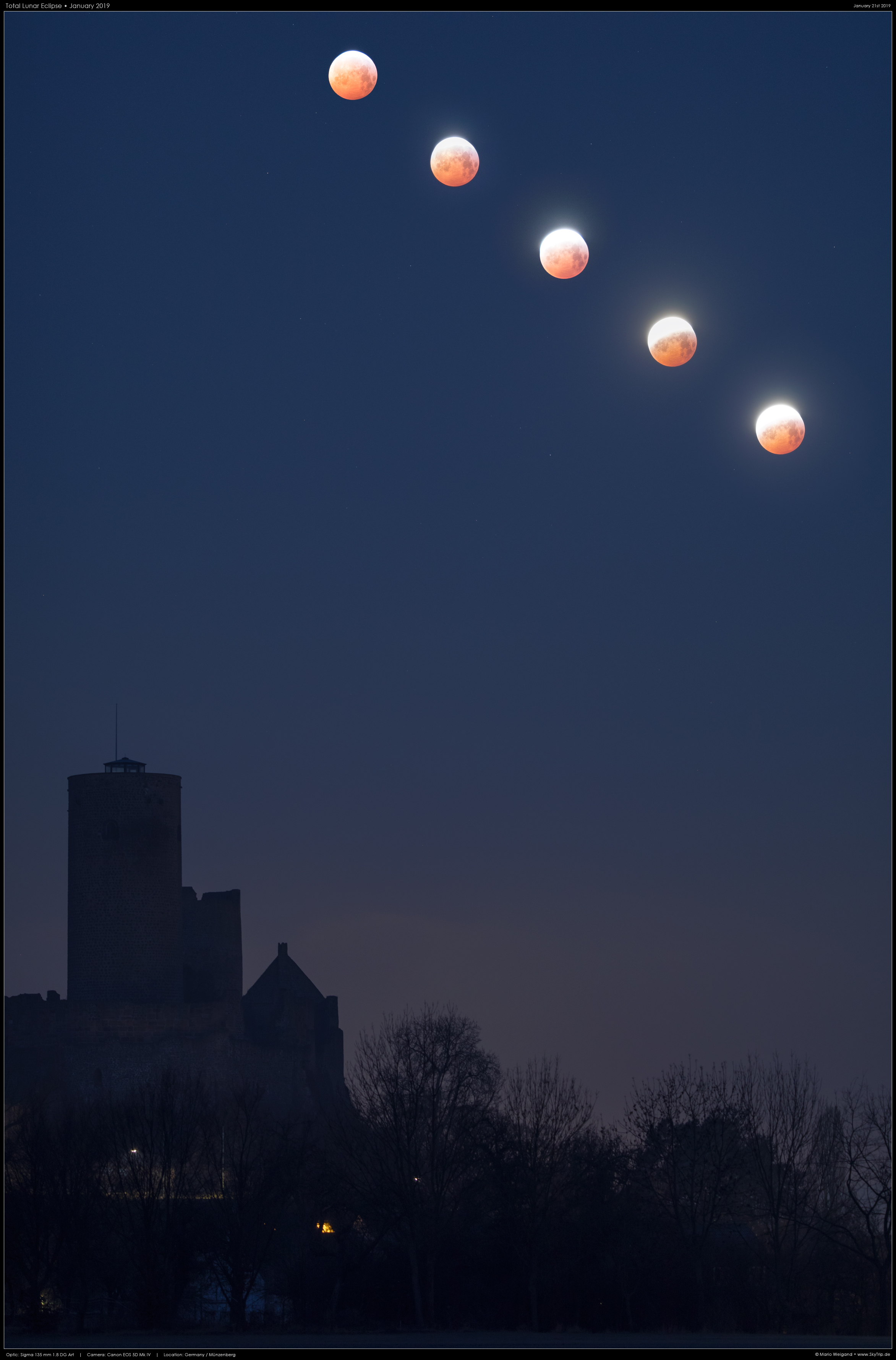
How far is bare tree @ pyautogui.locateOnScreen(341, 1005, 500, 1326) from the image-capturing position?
36.5 metres

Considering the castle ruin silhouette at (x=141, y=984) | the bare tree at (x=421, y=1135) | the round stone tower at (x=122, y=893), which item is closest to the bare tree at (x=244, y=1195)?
the bare tree at (x=421, y=1135)

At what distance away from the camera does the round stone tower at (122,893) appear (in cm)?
6197

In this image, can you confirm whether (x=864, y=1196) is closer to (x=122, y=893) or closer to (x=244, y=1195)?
(x=244, y=1195)

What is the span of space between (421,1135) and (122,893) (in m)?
25.9

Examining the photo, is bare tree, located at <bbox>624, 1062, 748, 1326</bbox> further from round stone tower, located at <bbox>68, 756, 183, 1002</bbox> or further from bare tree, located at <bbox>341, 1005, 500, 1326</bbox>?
round stone tower, located at <bbox>68, 756, 183, 1002</bbox>

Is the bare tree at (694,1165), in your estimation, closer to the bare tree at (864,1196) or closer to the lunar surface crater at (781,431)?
the bare tree at (864,1196)

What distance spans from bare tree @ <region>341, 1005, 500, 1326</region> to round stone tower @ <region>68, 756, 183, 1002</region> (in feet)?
65.0

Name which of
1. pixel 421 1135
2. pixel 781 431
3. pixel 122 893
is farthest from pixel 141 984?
pixel 781 431

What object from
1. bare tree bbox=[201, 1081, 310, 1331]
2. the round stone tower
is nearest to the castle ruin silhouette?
the round stone tower

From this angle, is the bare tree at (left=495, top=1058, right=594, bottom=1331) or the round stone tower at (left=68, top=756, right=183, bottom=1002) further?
the round stone tower at (left=68, top=756, right=183, bottom=1002)

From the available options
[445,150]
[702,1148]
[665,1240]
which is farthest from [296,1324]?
[445,150]

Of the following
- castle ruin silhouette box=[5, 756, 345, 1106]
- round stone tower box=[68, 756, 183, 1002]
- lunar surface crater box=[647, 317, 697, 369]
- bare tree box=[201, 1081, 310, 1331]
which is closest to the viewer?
lunar surface crater box=[647, 317, 697, 369]

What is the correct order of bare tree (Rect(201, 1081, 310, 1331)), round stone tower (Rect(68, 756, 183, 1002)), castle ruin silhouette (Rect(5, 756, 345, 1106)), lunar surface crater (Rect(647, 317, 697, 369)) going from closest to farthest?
lunar surface crater (Rect(647, 317, 697, 369)) < bare tree (Rect(201, 1081, 310, 1331)) < castle ruin silhouette (Rect(5, 756, 345, 1106)) < round stone tower (Rect(68, 756, 183, 1002))

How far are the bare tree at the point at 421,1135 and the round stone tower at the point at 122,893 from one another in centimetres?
1982
